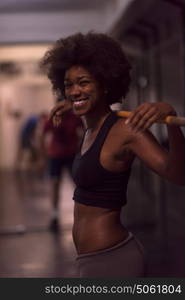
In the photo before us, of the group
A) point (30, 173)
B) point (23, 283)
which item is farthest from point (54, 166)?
point (30, 173)

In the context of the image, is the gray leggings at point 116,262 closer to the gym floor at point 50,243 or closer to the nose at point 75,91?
the nose at point 75,91

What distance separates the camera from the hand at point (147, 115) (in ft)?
4.32

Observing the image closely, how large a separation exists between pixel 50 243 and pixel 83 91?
3.23 m

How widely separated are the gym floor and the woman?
130 cm

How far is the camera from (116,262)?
1.60 m

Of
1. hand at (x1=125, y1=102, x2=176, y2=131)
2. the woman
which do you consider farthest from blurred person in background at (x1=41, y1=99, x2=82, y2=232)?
hand at (x1=125, y1=102, x2=176, y2=131)

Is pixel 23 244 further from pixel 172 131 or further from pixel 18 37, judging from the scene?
pixel 172 131

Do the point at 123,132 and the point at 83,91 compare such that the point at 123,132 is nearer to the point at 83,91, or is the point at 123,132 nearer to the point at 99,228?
the point at 83,91

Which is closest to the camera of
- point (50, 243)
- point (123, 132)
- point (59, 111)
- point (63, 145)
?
point (123, 132)

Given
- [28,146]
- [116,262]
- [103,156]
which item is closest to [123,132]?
[103,156]

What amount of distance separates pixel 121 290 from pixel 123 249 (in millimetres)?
131

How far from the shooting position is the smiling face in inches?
64.1

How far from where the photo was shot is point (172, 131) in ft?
4.64

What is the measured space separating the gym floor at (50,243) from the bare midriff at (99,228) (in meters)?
1.28
